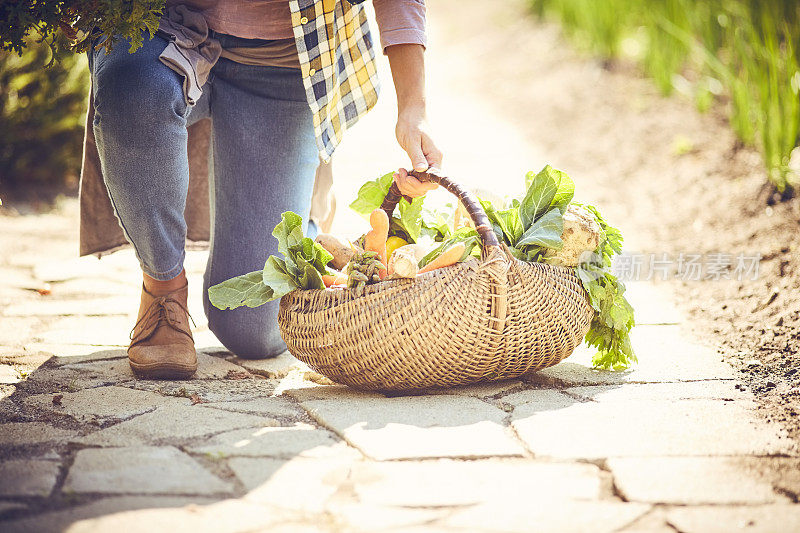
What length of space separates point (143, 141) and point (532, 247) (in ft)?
3.27

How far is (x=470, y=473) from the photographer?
1490mm

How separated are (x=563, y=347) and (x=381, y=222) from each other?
0.55 m

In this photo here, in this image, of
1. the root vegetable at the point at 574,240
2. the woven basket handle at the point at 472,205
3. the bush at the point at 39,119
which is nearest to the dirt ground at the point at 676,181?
the root vegetable at the point at 574,240

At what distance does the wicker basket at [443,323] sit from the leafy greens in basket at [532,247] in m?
0.06

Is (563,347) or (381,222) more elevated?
(381,222)

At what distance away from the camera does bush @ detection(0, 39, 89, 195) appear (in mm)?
4074

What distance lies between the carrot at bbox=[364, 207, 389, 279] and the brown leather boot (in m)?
0.56

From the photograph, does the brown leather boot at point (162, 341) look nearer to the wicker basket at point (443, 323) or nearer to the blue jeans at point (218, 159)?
the blue jeans at point (218, 159)

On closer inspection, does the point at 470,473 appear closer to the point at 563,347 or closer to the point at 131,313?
the point at 563,347

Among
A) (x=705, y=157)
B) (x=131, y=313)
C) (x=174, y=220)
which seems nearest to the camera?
(x=174, y=220)

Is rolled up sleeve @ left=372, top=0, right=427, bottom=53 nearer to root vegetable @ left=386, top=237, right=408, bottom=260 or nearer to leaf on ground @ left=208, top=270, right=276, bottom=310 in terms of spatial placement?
root vegetable @ left=386, top=237, right=408, bottom=260

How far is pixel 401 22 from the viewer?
208 centimetres

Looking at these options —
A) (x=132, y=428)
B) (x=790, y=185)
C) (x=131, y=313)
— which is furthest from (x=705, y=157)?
(x=132, y=428)

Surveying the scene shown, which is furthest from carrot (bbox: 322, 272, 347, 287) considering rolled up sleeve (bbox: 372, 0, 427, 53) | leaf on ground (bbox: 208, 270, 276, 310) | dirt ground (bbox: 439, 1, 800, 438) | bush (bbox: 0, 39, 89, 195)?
bush (bbox: 0, 39, 89, 195)
